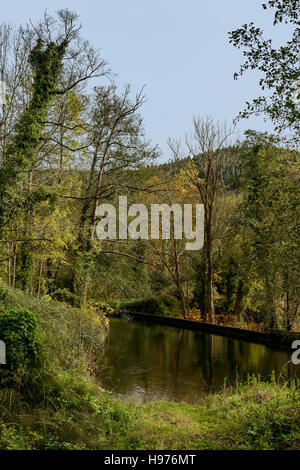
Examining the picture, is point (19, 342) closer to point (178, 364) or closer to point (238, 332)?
point (178, 364)

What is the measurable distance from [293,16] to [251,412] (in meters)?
6.03

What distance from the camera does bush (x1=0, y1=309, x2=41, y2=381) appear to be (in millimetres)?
5625

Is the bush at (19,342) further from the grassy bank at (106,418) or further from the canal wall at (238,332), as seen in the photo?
the canal wall at (238,332)

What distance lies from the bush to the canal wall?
9.50m

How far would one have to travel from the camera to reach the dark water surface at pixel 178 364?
10188 mm

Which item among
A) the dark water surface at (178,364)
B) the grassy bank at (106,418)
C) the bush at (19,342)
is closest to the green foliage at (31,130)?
the grassy bank at (106,418)

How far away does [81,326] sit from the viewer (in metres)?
10.0

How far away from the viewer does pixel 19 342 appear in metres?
5.78

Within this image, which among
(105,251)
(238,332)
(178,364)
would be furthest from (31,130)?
(238,332)

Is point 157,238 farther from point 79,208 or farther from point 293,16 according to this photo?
point 293,16

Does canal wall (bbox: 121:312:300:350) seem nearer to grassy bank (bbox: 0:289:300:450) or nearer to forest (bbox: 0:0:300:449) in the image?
forest (bbox: 0:0:300:449)

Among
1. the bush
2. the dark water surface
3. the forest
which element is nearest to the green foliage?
the forest
